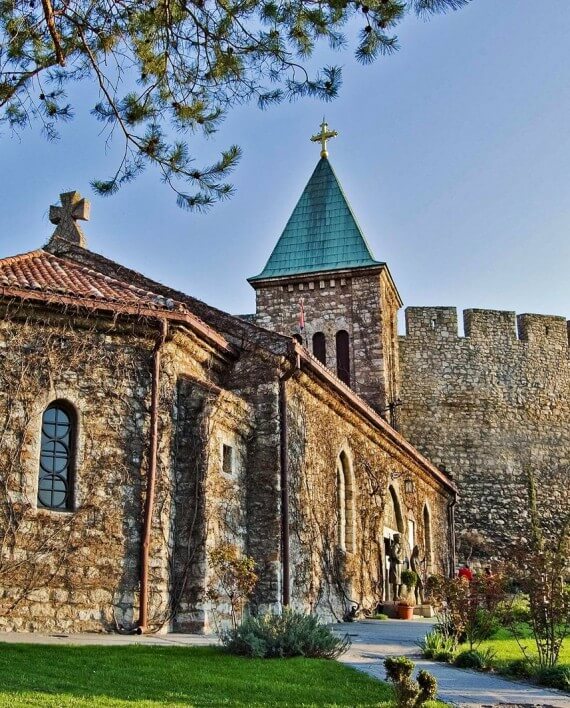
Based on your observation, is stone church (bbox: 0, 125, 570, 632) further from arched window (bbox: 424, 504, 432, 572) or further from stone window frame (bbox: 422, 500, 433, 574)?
arched window (bbox: 424, 504, 432, 572)

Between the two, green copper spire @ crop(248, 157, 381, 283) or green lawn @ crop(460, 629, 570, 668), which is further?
green copper spire @ crop(248, 157, 381, 283)

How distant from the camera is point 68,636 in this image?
40.3ft

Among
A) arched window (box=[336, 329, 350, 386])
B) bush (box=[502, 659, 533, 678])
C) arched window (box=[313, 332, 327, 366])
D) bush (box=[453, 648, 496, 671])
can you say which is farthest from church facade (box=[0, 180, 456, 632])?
arched window (box=[336, 329, 350, 386])

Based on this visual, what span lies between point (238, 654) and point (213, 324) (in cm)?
762

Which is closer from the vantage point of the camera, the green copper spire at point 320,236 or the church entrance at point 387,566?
the church entrance at point 387,566

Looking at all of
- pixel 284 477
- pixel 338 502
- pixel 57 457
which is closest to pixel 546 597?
pixel 284 477

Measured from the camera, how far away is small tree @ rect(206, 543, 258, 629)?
13.0 metres

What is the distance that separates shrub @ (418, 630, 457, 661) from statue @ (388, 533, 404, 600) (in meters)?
8.97

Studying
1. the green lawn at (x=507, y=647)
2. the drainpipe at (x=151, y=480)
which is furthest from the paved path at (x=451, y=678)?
the drainpipe at (x=151, y=480)

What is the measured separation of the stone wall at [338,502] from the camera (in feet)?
56.8

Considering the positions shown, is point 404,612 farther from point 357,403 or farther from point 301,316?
point 301,316

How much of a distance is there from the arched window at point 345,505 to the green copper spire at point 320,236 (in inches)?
480

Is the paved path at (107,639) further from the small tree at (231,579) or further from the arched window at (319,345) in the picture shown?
the arched window at (319,345)

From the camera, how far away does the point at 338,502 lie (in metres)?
19.9
